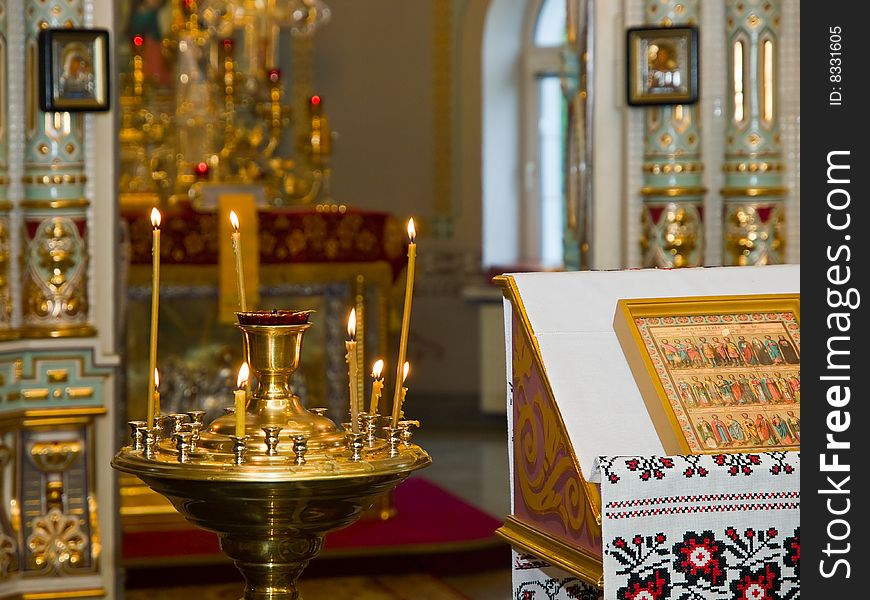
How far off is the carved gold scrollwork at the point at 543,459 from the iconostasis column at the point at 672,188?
2534 mm

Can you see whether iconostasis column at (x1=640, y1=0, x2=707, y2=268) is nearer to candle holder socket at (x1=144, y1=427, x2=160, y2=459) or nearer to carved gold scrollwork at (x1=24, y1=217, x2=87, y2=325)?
carved gold scrollwork at (x1=24, y1=217, x2=87, y2=325)

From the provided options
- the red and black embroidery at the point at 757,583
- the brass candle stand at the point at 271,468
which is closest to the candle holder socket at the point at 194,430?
the brass candle stand at the point at 271,468

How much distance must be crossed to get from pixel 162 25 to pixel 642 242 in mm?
4596

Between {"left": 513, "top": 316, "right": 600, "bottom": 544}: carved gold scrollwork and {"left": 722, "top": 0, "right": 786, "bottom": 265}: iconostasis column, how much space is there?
260 cm

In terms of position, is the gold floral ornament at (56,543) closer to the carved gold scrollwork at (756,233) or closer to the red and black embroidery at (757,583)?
the carved gold scrollwork at (756,233)

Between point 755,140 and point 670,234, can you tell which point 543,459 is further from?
point 755,140

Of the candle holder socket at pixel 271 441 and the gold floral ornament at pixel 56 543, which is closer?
the candle holder socket at pixel 271 441

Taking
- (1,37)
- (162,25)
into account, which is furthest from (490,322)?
(1,37)

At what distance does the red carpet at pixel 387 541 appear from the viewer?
19.2ft

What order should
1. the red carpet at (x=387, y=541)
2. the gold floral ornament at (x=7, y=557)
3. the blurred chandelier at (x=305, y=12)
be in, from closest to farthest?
1. the gold floral ornament at (x=7, y=557)
2. the red carpet at (x=387, y=541)
3. the blurred chandelier at (x=305, y=12)

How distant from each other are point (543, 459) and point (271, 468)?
26.0 inches

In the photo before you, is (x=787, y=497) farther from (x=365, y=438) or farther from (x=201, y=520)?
(x=201, y=520)

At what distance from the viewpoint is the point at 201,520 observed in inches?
89.7

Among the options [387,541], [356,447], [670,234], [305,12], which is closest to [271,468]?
[356,447]
